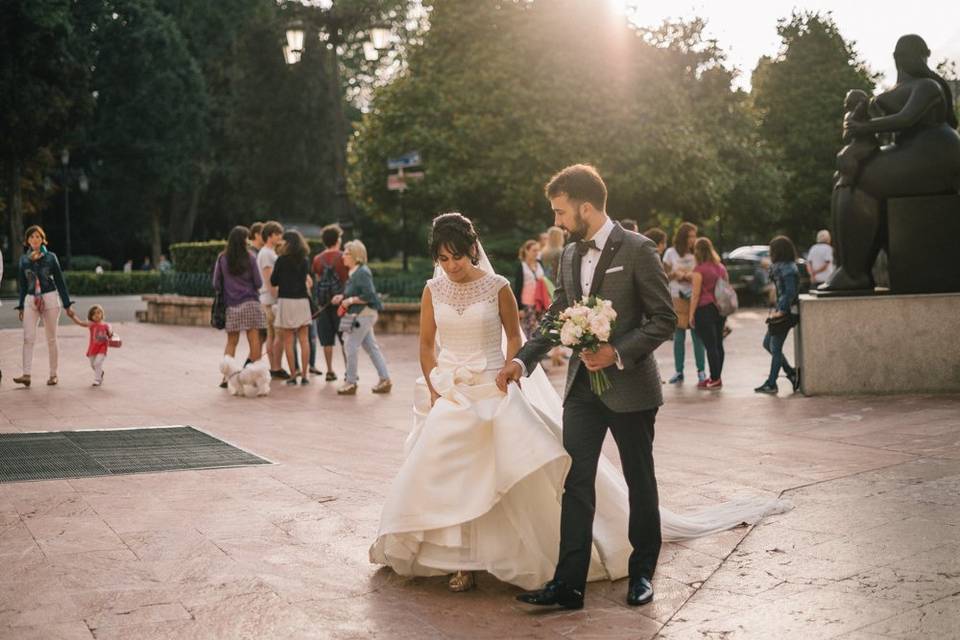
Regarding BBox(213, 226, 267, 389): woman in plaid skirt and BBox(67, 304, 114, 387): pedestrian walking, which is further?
BBox(67, 304, 114, 387): pedestrian walking

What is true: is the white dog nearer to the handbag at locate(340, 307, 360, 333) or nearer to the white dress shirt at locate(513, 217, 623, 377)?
the handbag at locate(340, 307, 360, 333)

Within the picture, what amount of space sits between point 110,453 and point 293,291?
5227 millimetres

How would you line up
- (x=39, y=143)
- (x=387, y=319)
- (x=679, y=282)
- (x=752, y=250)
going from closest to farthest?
(x=679, y=282) < (x=387, y=319) < (x=752, y=250) < (x=39, y=143)

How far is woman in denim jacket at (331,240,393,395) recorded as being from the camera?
43.2 ft

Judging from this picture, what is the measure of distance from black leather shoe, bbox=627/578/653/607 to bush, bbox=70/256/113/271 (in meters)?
53.1

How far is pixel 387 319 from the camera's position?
2252 cm

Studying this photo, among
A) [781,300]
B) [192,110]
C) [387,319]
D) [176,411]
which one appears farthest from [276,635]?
[192,110]

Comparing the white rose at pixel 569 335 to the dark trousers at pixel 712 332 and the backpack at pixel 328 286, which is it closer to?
the dark trousers at pixel 712 332

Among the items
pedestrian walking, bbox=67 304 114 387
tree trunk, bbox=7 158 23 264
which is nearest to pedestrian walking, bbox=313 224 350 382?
pedestrian walking, bbox=67 304 114 387

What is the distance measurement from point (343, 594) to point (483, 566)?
2.16ft

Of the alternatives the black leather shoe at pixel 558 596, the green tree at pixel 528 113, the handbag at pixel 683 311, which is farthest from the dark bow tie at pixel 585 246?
the green tree at pixel 528 113

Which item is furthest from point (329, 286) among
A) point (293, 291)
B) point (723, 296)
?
point (723, 296)

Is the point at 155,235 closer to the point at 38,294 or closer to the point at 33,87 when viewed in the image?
the point at 33,87

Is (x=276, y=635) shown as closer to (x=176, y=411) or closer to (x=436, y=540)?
(x=436, y=540)
